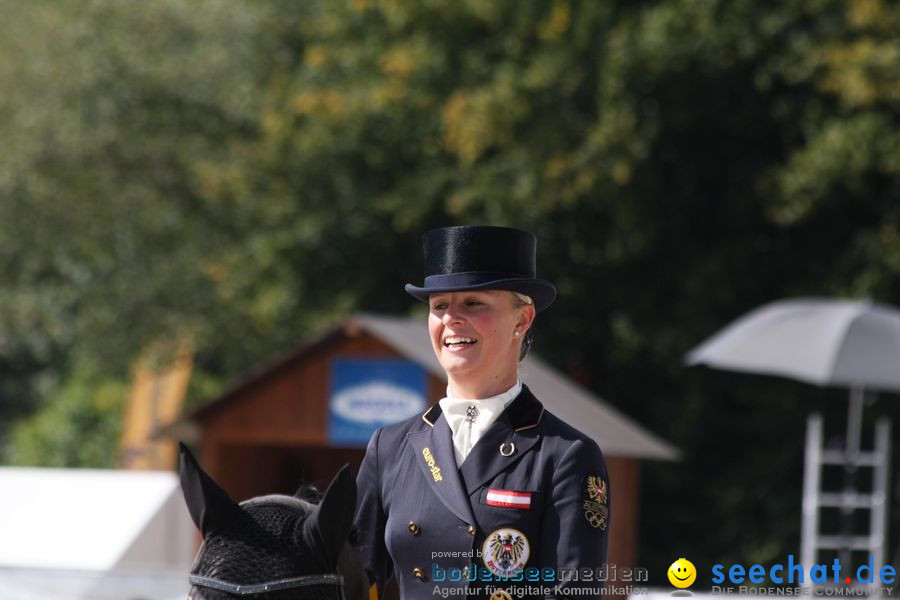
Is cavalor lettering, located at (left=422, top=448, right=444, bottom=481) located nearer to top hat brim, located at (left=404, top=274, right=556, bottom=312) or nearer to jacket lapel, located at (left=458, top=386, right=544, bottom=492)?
jacket lapel, located at (left=458, top=386, right=544, bottom=492)

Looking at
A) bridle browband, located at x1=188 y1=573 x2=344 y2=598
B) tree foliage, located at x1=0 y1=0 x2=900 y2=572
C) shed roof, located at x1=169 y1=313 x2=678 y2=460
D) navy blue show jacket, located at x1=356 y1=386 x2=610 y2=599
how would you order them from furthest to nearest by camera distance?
tree foliage, located at x1=0 y1=0 x2=900 y2=572 < shed roof, located at x1=169 y1=313 x2=678 y2=460 < navy blue show jacket, located at x1=356 y1=386 x2=610 y2=599 < bridle browband, located at x1=188 y1=573 x2=344 y2=598

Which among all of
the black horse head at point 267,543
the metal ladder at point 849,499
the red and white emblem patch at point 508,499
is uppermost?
the metal ladder at point 849,499

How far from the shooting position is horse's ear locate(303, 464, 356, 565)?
2527mm

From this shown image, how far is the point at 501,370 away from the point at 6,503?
5803 mm

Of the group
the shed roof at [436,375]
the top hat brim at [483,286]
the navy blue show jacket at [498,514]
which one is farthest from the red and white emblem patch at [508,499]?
the shed roof at [436,375]

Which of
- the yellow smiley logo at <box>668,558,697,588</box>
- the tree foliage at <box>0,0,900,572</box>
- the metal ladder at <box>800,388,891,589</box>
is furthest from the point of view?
the tree foliage at <box>0,0,900,572</box>

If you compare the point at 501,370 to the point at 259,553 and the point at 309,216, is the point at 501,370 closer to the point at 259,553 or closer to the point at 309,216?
the point at 259,553

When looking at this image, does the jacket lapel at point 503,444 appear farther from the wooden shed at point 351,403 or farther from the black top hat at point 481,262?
the wooden shed at point 351,403

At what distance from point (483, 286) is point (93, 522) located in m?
5.71

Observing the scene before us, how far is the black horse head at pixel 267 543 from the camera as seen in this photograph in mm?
2451

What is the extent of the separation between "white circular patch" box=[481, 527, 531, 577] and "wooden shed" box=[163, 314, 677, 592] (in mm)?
7268

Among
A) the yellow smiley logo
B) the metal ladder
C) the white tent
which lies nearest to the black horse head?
the yellow smiley logo

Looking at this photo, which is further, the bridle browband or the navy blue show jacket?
the navy blue show jacket

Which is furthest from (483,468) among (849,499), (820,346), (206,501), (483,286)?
(849,499)
